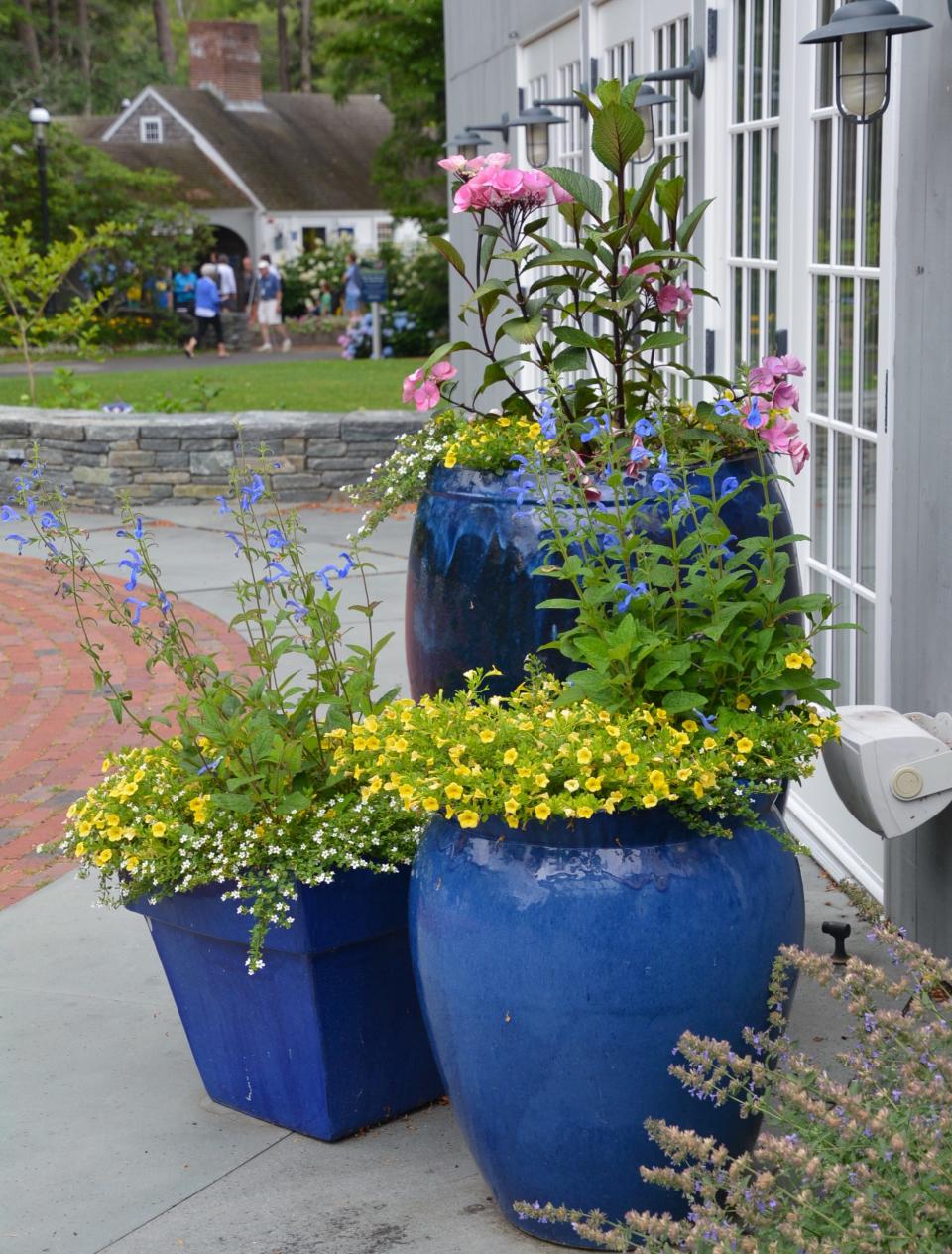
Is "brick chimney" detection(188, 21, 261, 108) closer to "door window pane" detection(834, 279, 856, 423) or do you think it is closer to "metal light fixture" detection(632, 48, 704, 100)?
"metal light fixture" detection(632, 48, 704, 100)

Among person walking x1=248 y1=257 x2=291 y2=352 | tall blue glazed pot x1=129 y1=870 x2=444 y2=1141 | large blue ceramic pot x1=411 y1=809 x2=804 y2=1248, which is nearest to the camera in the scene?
large blue ceramic pot x1=411 y1=809 x2=804 y2=1248

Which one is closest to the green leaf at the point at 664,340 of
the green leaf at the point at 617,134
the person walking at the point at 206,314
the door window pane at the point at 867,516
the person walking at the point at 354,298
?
the green leaf at the point at 617,134

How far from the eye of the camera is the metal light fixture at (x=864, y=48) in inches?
134

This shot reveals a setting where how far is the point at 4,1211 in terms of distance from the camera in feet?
9.73

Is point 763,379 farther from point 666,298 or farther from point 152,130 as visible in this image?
point 152,130

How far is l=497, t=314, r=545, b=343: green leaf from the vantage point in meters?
3.51

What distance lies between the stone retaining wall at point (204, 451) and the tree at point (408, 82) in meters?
10.6

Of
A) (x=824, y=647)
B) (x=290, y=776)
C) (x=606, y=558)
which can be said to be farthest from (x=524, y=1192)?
(x=824, y=647)

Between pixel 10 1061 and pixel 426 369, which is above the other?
pixel 426 369

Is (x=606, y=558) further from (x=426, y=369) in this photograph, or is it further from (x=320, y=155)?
(x=320, y=155)

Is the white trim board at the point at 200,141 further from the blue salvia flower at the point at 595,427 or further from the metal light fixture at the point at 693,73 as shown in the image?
the blue salvia flower at the point at 595,427

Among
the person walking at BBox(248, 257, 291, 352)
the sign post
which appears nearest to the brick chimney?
the person walking at BBox(248, 257, 291, 352)

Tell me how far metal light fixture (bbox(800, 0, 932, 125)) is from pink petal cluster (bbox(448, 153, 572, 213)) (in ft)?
2.38

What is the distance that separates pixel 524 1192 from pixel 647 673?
Answer: 3.08 feet
